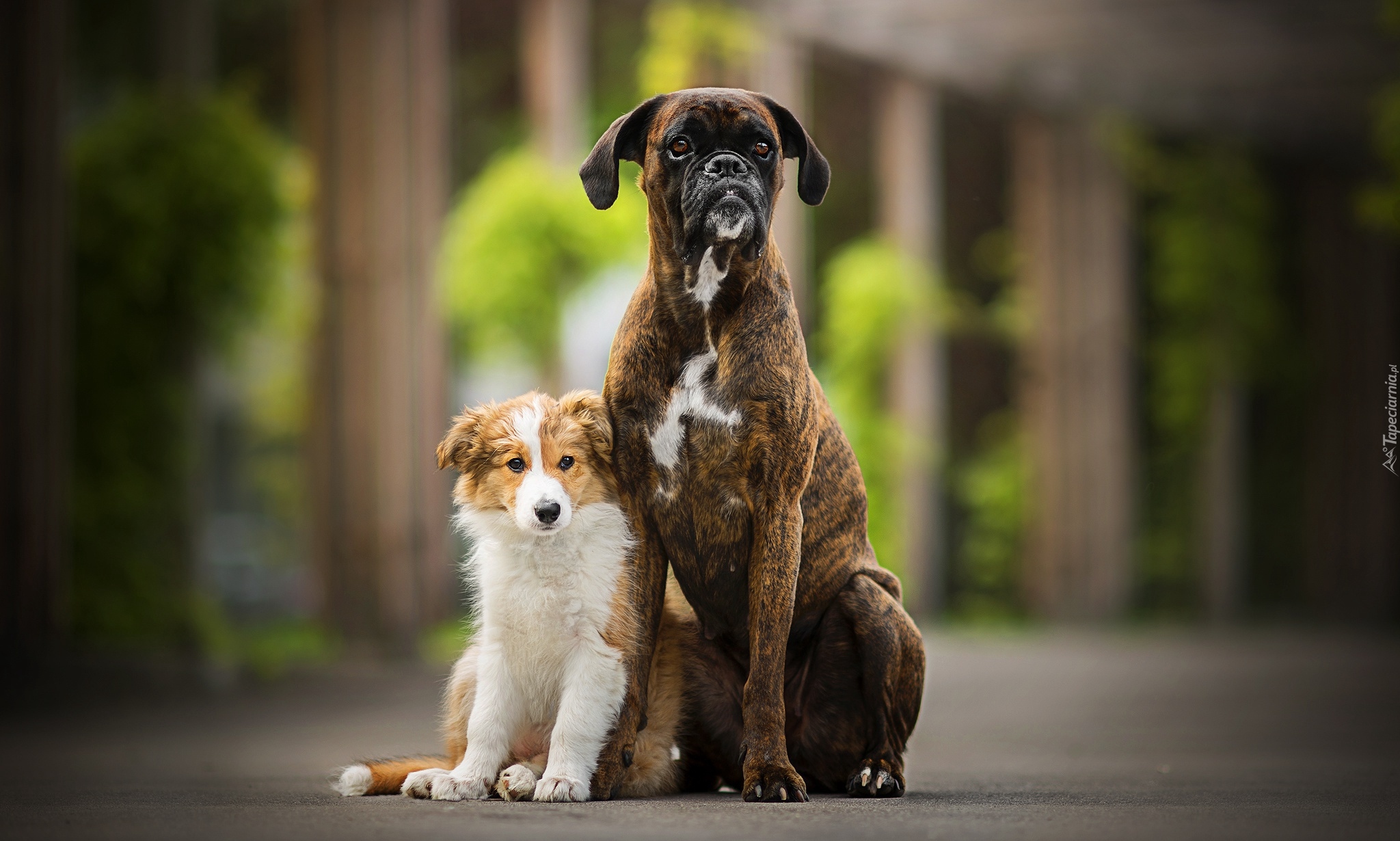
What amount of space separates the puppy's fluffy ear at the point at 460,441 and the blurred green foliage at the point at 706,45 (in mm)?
9448

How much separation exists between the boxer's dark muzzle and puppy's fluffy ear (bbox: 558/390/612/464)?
21.3 inches

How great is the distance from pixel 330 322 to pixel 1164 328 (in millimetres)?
12843

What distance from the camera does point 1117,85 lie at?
1759 cm

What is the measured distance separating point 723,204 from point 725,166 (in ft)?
0.40

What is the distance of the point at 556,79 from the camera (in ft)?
41.6

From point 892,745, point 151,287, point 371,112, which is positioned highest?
point 371,112

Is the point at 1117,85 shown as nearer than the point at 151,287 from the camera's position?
No

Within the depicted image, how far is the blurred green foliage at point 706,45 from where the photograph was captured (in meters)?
13.3

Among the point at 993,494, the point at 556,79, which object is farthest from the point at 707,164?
the point at 993,494

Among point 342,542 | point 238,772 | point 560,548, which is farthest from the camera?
point 342,542

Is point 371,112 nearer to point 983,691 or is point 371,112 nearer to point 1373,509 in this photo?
point 983,691

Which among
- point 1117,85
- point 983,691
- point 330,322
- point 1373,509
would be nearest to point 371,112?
point 330,322

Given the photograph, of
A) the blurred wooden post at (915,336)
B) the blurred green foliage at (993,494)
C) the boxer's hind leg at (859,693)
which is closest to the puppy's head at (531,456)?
the boxer's hind leg at (859,693)

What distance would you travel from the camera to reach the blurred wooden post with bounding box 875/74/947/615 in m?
16.2
